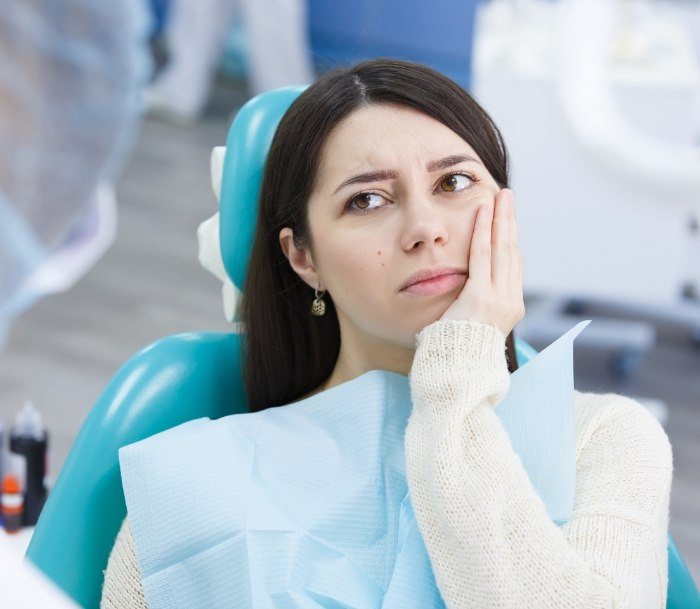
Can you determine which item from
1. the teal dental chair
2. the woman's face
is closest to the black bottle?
the teal dental chair

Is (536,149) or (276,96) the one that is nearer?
(276,96)

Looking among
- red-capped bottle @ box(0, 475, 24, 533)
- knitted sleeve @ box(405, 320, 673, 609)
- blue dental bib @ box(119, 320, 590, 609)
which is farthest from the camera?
red-capped bottle @ box(0, 475, 24, 533)

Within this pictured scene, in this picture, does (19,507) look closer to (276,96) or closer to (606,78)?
(276,96)

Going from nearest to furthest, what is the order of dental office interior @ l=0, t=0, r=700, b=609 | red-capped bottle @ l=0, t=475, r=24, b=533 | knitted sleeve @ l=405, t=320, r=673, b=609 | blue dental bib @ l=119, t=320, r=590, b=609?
knitted sleeve @ l=405, t=320, r=673, b=609 → blue dental bib @ l=119, t=320, r=590, b=609 → red-capped bottle @ l=0, t=475, r=24, b=533 → dental office interior @ l=0, t=0, r=700, b=609

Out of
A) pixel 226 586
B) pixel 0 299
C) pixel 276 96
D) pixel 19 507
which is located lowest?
pixel 0 299

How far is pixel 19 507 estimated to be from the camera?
1.75 metres

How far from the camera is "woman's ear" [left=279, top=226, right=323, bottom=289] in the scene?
4.54ft

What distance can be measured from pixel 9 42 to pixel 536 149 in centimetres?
119

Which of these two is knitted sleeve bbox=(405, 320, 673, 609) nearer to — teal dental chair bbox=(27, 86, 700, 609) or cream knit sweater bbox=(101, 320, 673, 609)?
cream knit sweater bbox=(101, 320, 673, 609)

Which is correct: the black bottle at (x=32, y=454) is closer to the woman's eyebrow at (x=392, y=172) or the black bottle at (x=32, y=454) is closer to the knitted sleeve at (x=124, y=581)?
the knitted sleeve at (x=124, y=581)

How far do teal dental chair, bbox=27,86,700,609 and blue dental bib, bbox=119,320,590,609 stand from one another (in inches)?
2.9

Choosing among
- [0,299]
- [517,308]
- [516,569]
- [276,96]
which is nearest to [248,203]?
[276,96]

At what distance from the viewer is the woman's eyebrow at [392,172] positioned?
1.27 meters

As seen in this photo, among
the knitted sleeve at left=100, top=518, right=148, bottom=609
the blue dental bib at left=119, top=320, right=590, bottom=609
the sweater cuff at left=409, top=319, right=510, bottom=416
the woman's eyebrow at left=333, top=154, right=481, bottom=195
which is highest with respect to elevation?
the woman's eyebrow at left=333, top=154, right=481, bottom=195
